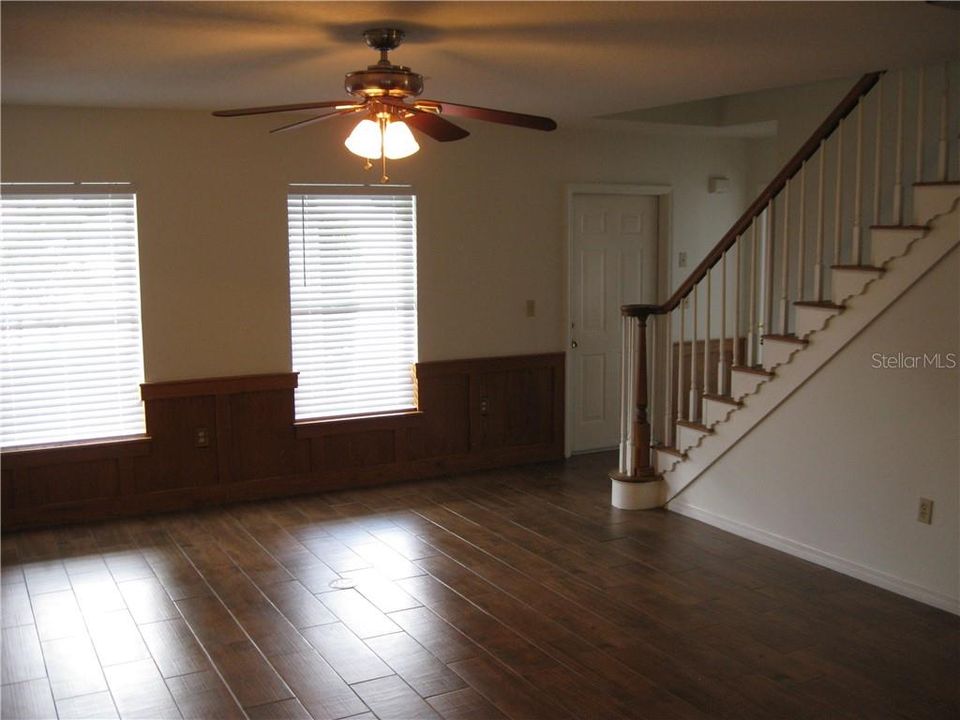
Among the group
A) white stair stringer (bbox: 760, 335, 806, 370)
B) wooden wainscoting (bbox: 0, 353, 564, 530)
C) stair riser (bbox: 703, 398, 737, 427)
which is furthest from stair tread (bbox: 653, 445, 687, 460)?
wooden wainscoting (bbox: 0, 353, 564, 530)

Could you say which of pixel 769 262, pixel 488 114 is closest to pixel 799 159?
pixel 769 262

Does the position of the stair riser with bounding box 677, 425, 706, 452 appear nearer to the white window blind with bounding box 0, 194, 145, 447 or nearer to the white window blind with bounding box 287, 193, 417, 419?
the white window blind with bounding box 287, 193, 417, 419

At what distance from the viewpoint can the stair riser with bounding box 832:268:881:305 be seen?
4.27 meters

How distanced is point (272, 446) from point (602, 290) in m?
2.73

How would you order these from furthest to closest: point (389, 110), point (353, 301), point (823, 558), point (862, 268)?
point (353, 301), point (823, 558), point (862, 268), point (389, 110)

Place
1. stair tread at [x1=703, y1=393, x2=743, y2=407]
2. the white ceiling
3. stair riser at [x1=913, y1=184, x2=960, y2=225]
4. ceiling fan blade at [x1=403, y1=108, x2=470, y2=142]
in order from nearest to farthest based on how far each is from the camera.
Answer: the white ceiling → ceiling fan blade at [x1=403, y1=108, x2=470, y2=142] → stair riser at [x1=913, y1=184, x2=960, y2=225] → stair tread at [x1=703, y1=393, x2=743, y2=407]

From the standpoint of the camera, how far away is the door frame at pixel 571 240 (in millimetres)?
6797

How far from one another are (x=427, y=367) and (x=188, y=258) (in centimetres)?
172

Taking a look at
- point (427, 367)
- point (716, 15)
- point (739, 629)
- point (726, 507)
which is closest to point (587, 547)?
point (726, 507)

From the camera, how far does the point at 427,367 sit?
20.9 ft

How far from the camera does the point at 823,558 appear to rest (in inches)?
182

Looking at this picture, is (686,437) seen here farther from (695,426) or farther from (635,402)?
(635,402)

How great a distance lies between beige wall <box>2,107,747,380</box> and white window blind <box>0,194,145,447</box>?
0.45 feet

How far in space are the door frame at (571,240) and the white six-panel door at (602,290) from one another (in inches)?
1.6
